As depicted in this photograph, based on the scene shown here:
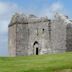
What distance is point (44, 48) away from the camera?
196 ft

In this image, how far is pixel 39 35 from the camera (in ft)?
199

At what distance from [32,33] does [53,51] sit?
562 centimetres

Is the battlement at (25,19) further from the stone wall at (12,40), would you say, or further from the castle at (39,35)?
the stone wall at (12,40)

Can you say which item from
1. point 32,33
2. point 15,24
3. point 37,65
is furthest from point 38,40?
point 37,65

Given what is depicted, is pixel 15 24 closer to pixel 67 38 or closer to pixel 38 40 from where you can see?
pixel 38 40

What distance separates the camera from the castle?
190 feet

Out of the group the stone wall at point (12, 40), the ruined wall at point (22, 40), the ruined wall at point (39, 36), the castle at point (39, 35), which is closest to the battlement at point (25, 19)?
the castle at point (39, 35)

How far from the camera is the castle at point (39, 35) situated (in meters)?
58.1

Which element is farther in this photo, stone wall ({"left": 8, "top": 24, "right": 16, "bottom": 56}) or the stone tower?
stone wall ({"left": 8, "top": 24, "right": 16, "bottom": 56})

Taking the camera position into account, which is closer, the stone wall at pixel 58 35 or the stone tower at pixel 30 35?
the stone wall at pixel 58 35

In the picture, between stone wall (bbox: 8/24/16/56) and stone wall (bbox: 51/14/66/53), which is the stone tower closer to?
stone wall (bbox: 8/24/16/56)

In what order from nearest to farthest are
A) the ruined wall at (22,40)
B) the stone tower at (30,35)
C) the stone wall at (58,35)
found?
the stone wall at (58,35), the stone tower at (30,35), the ruined wall at (22,40)

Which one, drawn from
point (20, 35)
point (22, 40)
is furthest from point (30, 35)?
point (20, 35)

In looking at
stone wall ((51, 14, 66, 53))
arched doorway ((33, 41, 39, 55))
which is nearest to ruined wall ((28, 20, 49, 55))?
arched doorway ((33, 41, 39, 55))
